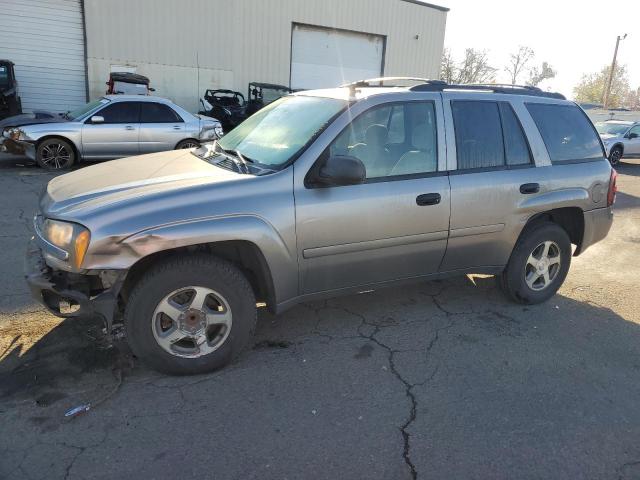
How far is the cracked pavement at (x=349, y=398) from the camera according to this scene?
2.53m

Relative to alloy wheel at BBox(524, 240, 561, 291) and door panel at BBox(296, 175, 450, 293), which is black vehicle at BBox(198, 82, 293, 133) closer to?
alloy wheel at BBox(524, 240, 561, 291)

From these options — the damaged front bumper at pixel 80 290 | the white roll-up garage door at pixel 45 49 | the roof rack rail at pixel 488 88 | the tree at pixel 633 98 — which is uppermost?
the tree at pixel 633 98

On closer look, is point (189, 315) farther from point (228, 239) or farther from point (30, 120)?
point (30, 120)

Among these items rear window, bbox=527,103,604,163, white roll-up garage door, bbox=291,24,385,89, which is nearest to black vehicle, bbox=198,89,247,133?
white roll-up garage door, bbox=291,24,385,89

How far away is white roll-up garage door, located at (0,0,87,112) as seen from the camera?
16.0 m

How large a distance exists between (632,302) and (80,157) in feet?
32.9

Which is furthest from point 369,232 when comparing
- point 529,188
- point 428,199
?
point 529,188

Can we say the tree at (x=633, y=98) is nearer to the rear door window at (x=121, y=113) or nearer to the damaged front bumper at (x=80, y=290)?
the rear door window at (x=121, y=113)

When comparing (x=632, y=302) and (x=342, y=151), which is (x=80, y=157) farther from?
(x=632, y=302)

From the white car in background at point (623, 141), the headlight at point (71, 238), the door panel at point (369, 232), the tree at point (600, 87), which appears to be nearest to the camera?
the headlight at point (71, 238)

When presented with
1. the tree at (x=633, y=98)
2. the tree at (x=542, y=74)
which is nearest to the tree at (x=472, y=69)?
the tree at (x=542, y=74)

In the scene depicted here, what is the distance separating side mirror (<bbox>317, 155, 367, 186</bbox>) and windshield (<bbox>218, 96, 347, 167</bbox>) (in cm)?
28

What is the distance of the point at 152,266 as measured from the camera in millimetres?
3033

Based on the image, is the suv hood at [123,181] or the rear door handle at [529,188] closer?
the suv hood at [123,181]
